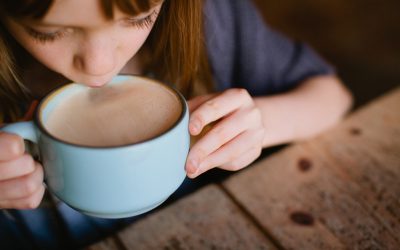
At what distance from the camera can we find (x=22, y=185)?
1.65 feet

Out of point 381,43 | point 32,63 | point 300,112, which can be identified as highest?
point 32,63

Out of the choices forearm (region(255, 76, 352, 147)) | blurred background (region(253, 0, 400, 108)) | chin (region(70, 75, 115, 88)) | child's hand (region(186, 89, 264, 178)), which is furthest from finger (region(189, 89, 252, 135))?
blurred background (region(253, 0, 400, 108))

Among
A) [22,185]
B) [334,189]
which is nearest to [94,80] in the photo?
[22,185]

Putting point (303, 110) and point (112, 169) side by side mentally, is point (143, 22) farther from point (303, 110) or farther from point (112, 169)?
point (303, 110)

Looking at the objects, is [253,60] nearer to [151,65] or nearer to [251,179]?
[151,65]

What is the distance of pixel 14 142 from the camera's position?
1.55 ft

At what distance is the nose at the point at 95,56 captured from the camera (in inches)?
20.0

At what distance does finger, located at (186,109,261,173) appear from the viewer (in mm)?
523

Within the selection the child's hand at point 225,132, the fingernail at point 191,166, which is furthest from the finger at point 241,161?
the fingernail at point 191,166

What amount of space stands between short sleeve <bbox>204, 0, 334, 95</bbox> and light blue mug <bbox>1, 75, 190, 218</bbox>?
0.52m

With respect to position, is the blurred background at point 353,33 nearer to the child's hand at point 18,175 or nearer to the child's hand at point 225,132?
the child's hand at point 225,132

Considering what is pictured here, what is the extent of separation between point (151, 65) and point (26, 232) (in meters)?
0.40

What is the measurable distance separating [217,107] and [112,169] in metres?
0.19

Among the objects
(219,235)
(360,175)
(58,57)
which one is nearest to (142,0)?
(58,57)
